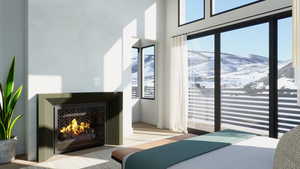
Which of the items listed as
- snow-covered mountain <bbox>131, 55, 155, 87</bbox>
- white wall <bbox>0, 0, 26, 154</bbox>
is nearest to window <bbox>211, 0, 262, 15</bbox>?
snow-covered mountain <bbox>131, 55, 155, 87</bbox>

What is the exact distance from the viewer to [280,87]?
294 centimetres

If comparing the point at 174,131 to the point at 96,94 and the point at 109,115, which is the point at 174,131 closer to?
the point at 109,115

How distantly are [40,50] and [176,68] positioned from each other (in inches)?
104

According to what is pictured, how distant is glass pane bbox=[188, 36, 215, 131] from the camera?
392cm

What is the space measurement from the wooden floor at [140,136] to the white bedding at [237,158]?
7.07 ft

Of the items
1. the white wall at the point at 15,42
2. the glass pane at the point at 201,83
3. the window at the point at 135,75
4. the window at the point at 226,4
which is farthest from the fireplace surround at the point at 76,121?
the window at the point at 226,4

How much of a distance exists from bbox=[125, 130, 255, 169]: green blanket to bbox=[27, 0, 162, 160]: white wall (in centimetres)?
201

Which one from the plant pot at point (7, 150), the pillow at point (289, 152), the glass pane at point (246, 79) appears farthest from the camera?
the glass pane at point (246, 79)

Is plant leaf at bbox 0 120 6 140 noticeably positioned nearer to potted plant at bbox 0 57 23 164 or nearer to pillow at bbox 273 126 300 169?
potted plant at bbox 0 57 23 164

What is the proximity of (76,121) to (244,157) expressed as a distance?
2632 millimetres

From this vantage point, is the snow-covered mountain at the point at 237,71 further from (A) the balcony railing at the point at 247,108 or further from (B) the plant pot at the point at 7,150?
(B) the plant pot at the point at 7,150

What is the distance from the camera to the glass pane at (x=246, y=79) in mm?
3146

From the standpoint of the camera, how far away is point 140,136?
402cm

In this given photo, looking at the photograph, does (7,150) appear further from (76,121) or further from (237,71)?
(237,71)
